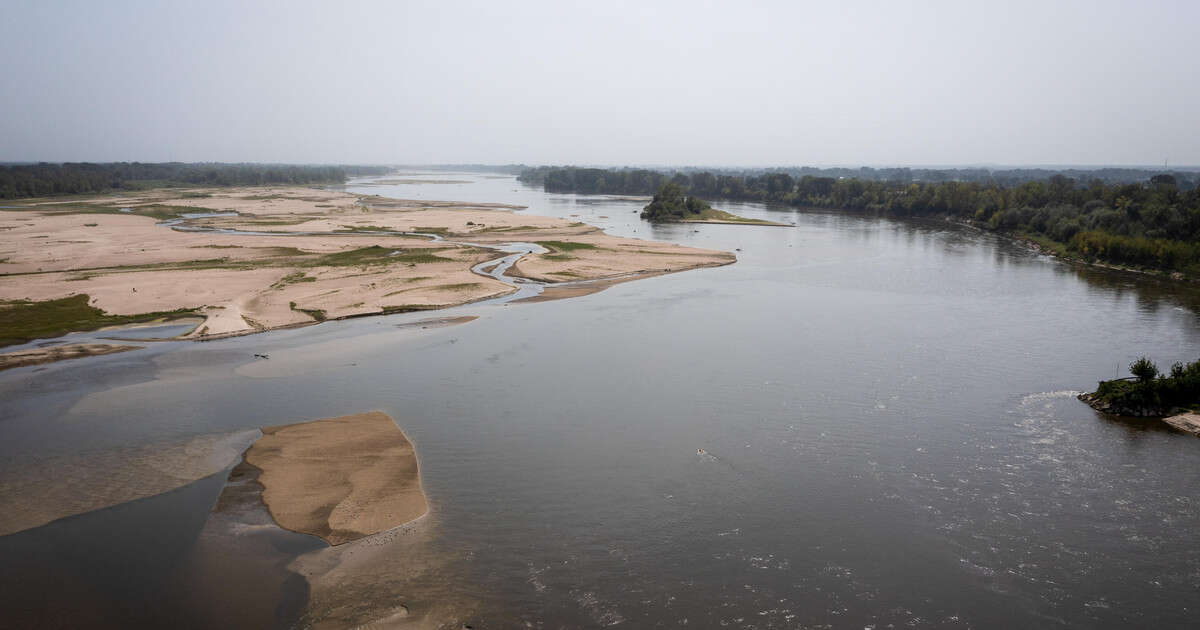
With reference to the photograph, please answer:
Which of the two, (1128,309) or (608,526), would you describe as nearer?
(608,526)

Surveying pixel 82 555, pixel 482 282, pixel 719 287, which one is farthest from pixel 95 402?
pixel 719 287

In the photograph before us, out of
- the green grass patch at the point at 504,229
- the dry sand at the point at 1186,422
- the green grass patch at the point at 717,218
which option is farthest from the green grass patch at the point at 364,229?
the dry sand at the point at 1186,422

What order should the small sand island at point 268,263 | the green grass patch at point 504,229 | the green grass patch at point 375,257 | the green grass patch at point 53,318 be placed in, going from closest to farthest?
the green grass patch at point 53,318
the small sand island at point 268,263
the green grass patch at point 375,257
the green grass patch at point 504,229

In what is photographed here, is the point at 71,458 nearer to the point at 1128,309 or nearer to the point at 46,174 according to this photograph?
the point at 1128,309

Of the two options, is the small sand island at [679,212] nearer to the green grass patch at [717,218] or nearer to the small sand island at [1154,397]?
the green grass patch at [717,218]

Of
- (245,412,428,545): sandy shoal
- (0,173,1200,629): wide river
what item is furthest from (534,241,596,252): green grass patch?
(245,412,428,545): sandy shoal

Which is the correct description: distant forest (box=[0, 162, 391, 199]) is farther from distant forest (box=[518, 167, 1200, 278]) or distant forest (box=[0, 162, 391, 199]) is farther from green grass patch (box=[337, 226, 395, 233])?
distant forest (box=[518, 167, 1200, 278])

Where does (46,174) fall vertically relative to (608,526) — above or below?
above
